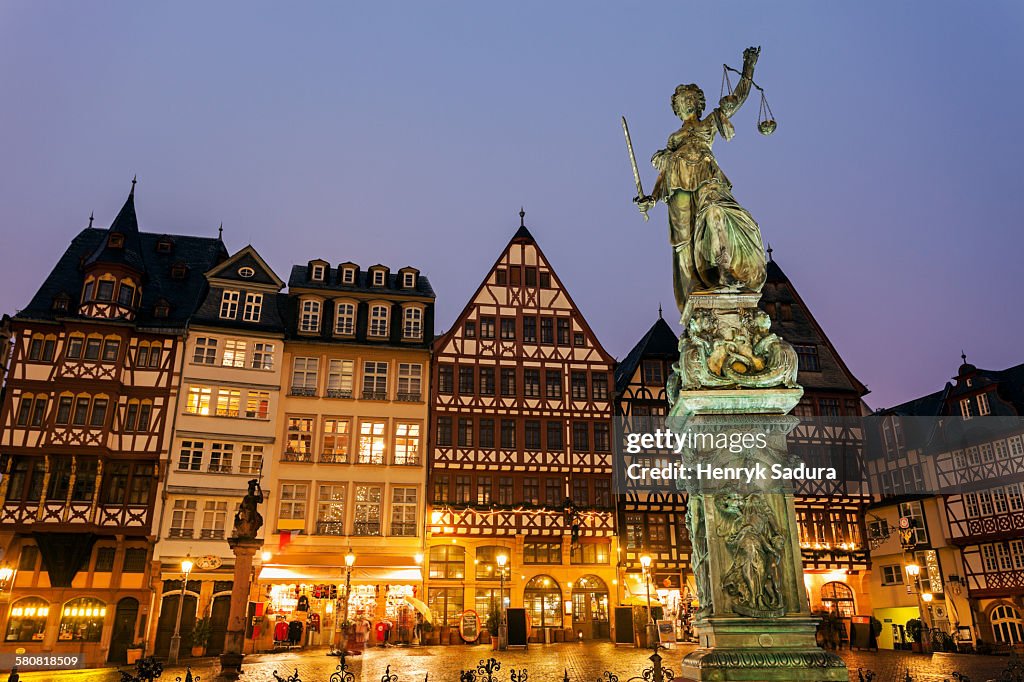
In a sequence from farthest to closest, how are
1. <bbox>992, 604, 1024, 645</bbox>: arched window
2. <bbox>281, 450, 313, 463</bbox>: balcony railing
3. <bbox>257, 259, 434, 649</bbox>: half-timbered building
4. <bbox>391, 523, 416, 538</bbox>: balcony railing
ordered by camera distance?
<bbox>281, 450, 313, 463</bbox>: balcony railing → <bbox>391, 523, 416, 538</bbox>: balcony railing → <bbox>992, 604, 1024, 645</bbox>: arched window → <bbox>257, 259, 434, 649</bbox>: half-timbered building

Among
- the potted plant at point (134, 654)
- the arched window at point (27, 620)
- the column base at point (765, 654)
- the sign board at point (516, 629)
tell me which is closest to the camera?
the column base at point (765, 654)

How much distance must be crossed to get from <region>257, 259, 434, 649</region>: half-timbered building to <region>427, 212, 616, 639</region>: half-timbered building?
140cm

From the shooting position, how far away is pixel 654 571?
1336 inches

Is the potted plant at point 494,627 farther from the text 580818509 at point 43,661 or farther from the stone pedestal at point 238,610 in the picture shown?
the text 580818509 at point 43,661

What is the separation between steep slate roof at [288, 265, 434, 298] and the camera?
119 feet

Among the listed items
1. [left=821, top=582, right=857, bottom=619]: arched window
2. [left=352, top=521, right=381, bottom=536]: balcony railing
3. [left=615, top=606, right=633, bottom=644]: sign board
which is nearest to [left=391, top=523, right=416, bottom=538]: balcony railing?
[left=352, top=521, right=381, bottom=536]: balcony railing

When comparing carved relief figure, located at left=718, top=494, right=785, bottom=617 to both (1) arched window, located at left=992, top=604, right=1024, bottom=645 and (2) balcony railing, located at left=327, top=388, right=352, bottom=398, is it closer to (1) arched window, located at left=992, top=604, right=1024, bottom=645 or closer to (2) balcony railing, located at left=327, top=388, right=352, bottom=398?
(2) balcony railing, located at left=327, top=388, right=352, bottom=398

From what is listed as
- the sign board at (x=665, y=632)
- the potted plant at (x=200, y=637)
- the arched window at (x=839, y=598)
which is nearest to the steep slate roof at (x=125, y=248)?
the potted plant at (x=200, y=637)

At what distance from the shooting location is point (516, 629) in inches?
1057

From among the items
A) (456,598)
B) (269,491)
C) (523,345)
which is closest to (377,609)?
(456,598)

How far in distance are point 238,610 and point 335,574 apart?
13.7m

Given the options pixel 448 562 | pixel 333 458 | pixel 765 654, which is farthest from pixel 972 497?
pixel 765 654

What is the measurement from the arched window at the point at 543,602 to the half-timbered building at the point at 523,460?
0.04 metres

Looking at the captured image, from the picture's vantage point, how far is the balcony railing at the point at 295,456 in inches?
1296
